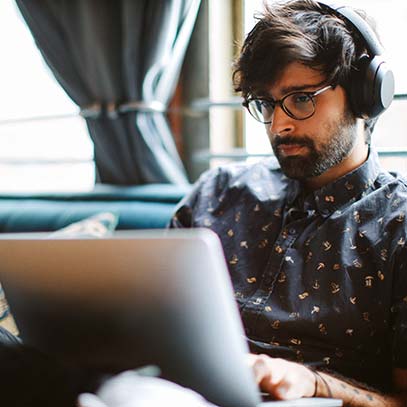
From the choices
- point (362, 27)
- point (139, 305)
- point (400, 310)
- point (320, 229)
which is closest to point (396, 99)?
point (362, 27)

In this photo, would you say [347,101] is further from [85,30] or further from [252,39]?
[85,30]

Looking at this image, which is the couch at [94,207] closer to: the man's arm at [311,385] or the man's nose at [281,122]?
the man's nose at [281,122]

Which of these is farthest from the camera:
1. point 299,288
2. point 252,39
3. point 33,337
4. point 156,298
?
point 252,39

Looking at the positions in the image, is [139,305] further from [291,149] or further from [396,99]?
[396,99]

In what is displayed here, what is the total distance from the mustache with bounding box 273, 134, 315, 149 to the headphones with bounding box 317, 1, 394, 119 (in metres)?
0.10

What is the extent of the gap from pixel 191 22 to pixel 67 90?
514mm

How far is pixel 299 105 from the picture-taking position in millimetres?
1178

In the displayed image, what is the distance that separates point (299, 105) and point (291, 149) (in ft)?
0.29

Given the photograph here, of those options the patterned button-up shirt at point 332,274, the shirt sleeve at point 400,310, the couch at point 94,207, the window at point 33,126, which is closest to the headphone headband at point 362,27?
the patterned button-up shirt at point 332,274

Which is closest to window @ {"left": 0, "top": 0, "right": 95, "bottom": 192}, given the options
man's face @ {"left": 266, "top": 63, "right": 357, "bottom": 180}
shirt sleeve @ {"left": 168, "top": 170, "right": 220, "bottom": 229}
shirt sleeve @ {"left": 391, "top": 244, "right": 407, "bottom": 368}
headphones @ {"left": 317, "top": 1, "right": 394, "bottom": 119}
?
shirt sleeve @ {"left": 168, "top": 170, "right": 220, "bottom": 229}

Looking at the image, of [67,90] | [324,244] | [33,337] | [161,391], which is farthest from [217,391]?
[67,90]

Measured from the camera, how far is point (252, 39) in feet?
4.07

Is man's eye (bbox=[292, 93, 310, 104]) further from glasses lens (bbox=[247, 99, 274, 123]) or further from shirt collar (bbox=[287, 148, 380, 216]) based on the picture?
shirt collar (bbox=[287, 148, 380, 216])

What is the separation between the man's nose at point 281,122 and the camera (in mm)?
1188
